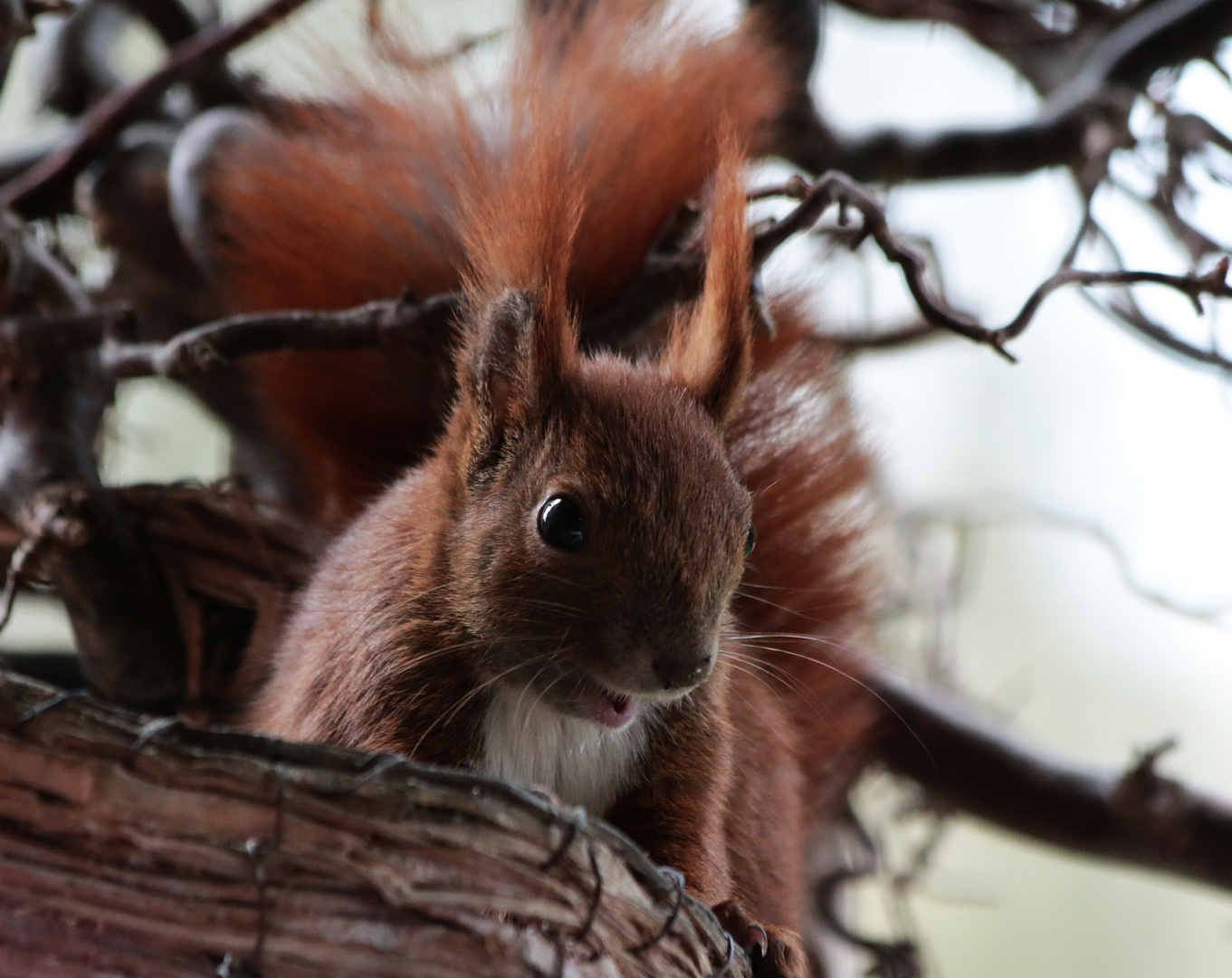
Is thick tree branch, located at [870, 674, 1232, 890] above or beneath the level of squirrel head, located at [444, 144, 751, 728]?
beneath

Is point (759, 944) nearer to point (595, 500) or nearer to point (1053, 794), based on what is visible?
point (595, 500)

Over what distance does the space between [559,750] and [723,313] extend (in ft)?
1.23

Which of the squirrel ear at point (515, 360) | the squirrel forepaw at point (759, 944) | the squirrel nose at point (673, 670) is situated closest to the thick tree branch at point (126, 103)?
the squirrel ear at point (515, 360)

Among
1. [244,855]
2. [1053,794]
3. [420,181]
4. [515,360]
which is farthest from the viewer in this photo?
[1053,794]

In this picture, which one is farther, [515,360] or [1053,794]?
[1053,794]

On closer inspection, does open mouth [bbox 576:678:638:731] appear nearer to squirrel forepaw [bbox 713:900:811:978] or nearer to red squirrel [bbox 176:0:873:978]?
red squirrel [bbox 176:0:873:978]

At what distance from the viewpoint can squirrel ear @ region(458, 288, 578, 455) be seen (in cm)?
96

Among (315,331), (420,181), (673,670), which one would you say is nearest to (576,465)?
(673,670)

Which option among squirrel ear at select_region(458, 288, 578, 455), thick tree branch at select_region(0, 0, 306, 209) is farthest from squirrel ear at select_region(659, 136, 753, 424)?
thick tree branch at select_region(0, 0, 306, 209)

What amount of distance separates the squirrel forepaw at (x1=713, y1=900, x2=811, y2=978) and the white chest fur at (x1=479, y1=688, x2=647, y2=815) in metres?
0.15

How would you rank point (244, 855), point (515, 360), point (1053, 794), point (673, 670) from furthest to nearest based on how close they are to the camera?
point (1053, 794), point (515, 360), point (673, 670), point (244, 855)

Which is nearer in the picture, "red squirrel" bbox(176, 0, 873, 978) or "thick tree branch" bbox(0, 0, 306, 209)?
"red squirrel" bbox(176, 0, 873, 978)

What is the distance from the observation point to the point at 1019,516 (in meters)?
1.90

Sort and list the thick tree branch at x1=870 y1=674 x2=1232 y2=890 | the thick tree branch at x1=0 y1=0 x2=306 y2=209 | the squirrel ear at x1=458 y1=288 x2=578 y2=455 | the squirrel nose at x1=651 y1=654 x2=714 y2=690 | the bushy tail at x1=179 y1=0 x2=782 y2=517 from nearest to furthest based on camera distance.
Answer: the squirrel nose at x1=651 y1=654 x2=714 y2=690
the squirrel ear at x1=458 y1=288 x2=578 y2=455
the bushy tail at x1=179 y1=0 x2=782 y2=517
the thick tree branch at x1=0 y1=0 x2=306 y2=209
the thick tree branch at x1=870 y1=674 x2=1232 y2=890
